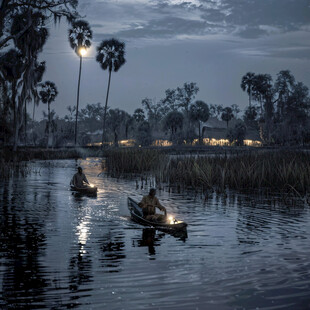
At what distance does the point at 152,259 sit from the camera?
9.28 meters

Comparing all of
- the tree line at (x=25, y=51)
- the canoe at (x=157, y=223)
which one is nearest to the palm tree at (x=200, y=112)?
the tree line at (x=25, y=51)

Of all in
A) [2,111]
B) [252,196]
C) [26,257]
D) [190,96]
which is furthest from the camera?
[190,96]

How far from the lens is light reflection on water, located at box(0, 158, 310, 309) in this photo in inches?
269

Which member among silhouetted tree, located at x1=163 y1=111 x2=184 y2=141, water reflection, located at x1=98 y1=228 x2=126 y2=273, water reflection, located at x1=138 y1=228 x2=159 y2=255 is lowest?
water reflection, located at x1=98 y1=228 x2=126 y2=273

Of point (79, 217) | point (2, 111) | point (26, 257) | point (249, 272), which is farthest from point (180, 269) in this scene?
point (2, 111)

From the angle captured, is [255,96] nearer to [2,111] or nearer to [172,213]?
[2,111]

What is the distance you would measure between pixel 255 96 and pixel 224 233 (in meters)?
89.6

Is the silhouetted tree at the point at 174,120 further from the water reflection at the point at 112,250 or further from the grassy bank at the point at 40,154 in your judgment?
the water reflection at the point at 112,250

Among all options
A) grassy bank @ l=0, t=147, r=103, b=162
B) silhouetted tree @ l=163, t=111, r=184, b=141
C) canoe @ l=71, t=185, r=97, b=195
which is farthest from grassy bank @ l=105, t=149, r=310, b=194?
silhouetted tree @ l=163, t=111, r=184, b=141

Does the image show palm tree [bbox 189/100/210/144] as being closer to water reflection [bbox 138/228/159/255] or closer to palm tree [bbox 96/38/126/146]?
palm tree [bbox 96/38/126/146]

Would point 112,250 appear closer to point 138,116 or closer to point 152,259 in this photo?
point 152,259

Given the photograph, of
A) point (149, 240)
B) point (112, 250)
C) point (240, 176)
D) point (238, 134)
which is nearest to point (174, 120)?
point (238, 134)

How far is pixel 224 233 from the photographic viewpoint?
12.3m

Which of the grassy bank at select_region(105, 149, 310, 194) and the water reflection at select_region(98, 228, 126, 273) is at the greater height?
the grassy bank at select_region(105, 149, 310, 194)
